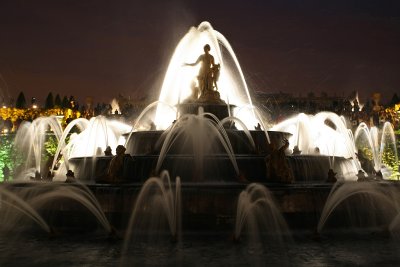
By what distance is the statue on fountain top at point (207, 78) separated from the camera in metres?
27.5

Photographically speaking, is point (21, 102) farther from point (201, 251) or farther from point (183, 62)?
point (201, 251)

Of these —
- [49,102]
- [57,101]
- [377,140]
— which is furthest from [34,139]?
[57,101]

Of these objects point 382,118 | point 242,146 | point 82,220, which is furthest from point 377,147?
point 82,220

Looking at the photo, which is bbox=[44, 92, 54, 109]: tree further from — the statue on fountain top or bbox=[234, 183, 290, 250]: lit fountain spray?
bbox=[234, 183, 290, 250]: lit fountain spray

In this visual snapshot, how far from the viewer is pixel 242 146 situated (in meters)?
20.9

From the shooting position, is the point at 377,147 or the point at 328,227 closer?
the point at 328,227

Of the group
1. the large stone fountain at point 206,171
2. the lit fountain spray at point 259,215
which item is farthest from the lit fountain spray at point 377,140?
the lit fountain spray at point 259,215

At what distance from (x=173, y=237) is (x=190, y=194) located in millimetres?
1839

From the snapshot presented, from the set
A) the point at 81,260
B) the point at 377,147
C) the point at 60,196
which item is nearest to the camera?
the point at 81,260

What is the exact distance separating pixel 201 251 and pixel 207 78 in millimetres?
18627

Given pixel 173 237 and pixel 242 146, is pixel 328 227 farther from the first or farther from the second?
pixel 242 146

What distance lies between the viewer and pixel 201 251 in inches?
398

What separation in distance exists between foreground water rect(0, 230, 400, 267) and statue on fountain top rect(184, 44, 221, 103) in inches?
642

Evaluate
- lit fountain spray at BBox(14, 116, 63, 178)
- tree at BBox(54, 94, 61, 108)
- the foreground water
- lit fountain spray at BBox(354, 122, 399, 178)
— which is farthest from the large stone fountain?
tree at BBox(54, 94, 61, 108)
